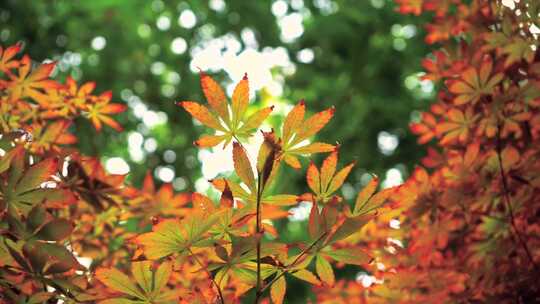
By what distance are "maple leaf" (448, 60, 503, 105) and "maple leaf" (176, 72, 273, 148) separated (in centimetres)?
54

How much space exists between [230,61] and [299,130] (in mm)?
3485

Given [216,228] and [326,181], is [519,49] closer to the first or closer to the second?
[326,181]

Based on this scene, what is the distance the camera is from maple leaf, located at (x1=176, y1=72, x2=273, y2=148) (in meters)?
0.68

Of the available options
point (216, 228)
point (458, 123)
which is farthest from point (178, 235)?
point (458, 123)

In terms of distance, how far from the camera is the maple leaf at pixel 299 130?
0.68 meters

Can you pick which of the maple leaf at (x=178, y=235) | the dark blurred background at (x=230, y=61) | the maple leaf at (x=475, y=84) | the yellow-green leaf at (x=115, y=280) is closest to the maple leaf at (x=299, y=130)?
the maple leaf at (x=178, y=235)

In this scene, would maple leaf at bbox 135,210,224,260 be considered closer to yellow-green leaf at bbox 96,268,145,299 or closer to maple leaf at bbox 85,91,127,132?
yellow-green leaf at bbox 96,268,145,299

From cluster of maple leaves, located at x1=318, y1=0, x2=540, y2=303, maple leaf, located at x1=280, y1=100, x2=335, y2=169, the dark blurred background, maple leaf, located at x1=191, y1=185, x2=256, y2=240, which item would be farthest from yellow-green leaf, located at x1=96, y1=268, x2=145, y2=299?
the dark blurred background

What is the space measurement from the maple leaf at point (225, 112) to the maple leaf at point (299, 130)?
0.03 metres

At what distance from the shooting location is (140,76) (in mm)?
5164

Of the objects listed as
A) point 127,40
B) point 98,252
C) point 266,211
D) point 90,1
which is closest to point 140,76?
point 127,40

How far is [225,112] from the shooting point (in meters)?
0.69

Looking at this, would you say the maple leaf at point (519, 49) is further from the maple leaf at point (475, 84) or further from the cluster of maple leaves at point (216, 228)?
the cluster of maple leaves at point (216, 228)

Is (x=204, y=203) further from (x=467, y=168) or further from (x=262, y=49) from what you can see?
(x=262, y=49)
